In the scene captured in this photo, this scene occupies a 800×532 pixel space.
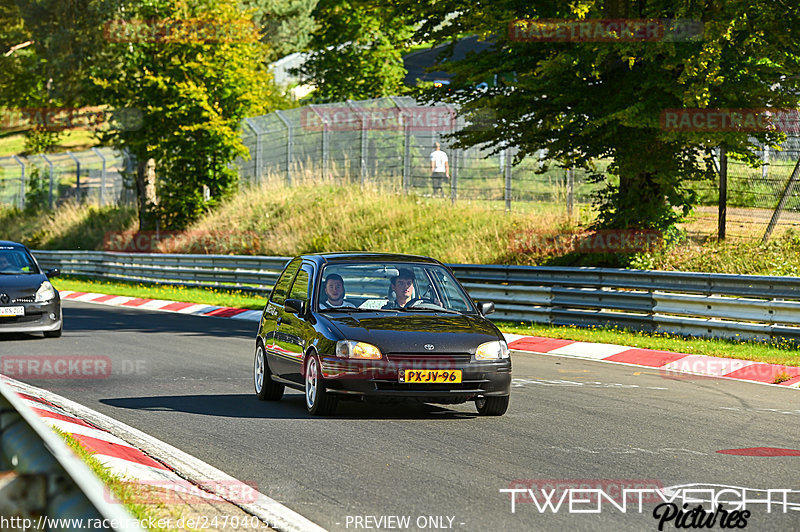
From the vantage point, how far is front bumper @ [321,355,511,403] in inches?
368

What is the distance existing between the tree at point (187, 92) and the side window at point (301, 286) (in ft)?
83.1

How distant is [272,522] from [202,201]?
33.1 metres

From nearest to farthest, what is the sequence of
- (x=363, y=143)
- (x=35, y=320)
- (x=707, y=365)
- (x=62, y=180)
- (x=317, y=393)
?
(x=317, y=393) < (x=707, y=365) < (x=35, y=320) < (x=363, y=143) < (x=62, y=180)

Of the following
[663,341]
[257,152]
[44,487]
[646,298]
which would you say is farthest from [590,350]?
[257,152]

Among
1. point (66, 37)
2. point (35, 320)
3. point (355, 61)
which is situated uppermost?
point (66, 37)

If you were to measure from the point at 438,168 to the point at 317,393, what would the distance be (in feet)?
66.8

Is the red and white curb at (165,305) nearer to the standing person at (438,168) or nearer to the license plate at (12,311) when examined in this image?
the license plate at (12,311)

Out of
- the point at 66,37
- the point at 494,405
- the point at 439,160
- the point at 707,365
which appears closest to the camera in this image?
the point at 494,405

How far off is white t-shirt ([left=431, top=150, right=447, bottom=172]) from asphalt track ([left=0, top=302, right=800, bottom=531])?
15.4m

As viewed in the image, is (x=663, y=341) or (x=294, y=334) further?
(x=663, y=341)

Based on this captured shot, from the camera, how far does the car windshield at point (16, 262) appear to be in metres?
18.4

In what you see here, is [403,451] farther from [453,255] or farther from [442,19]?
[453,255]

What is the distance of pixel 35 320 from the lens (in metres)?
A: 17.6

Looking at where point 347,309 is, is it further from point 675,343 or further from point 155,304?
point 155,304
